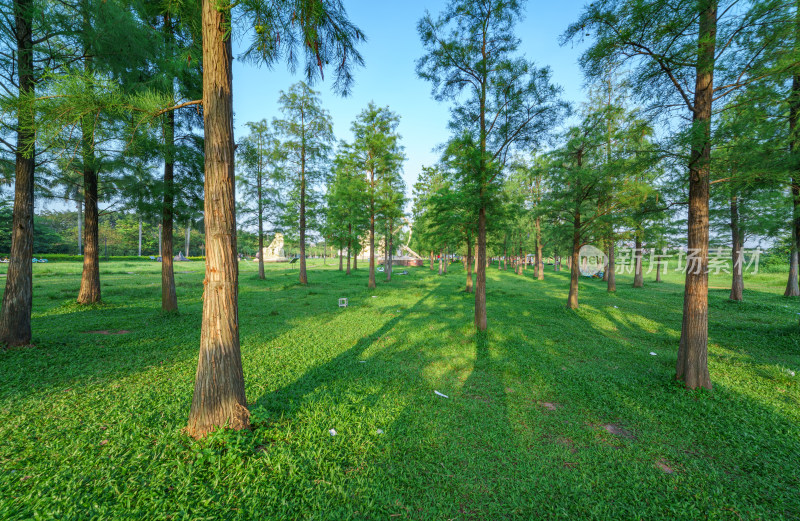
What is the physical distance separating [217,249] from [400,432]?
136 inches

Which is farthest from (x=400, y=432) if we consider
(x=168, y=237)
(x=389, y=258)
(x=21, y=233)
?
(x=389, y=258)

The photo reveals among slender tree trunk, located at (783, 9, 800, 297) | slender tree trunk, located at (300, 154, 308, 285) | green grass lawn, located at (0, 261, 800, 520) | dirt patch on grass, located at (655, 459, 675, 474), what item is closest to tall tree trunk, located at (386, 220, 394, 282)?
slender tree trunk, located at (300, 154, 308, 285)

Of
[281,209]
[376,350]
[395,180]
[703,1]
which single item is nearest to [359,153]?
[395,180]

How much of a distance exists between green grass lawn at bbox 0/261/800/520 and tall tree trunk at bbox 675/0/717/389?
557mm

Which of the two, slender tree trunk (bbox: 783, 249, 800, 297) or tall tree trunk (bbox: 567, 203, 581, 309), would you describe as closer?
tall tree trunk (bbox: 567, 203, 581, 309)

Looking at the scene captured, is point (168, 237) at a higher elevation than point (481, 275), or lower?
higher

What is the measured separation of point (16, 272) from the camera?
611 cm

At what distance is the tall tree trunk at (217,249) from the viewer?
3.37 meters

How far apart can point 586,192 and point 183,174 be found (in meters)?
16.0

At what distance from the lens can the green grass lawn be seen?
2.75m

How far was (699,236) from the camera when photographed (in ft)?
17.5

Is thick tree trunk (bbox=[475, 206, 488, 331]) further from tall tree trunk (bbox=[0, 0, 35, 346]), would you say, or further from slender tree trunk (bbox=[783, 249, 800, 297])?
slender tree trunk (bbox=[783, 249, 800, 297])

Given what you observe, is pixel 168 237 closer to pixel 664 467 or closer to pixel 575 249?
Result: pixel 664 467

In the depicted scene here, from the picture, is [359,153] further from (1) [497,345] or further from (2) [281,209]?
(1) [497,345]
